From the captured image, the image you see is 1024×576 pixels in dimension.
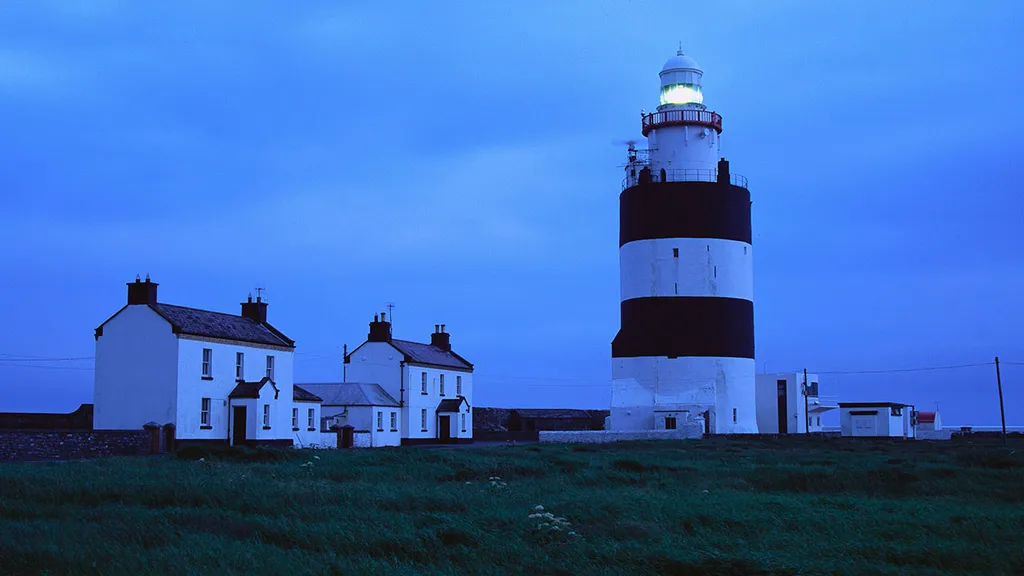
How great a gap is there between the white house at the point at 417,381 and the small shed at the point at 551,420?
8.71 m

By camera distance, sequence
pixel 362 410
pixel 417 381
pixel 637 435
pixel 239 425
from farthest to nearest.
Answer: pixel 417 381
pixel 362 410
pixel 637 435
pixel 239 425

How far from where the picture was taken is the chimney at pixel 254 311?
4538 cm

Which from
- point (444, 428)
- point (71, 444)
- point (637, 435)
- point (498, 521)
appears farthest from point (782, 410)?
point (498, 521)

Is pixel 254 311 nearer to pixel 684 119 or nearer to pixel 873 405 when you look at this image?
pixel 684 119

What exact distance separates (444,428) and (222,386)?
665 inches

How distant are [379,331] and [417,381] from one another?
3156 mm

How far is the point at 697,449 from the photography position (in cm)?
3716

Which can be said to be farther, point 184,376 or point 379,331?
point 379,331

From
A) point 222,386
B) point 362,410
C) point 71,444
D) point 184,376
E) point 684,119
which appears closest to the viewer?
point 71,444

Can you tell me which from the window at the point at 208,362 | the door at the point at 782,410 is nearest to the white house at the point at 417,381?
the window at the point at 208,362

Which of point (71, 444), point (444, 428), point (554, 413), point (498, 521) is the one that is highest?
point (554, 413)

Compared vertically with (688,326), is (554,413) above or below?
below

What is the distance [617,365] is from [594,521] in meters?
36.4

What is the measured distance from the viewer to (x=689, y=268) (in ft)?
163
